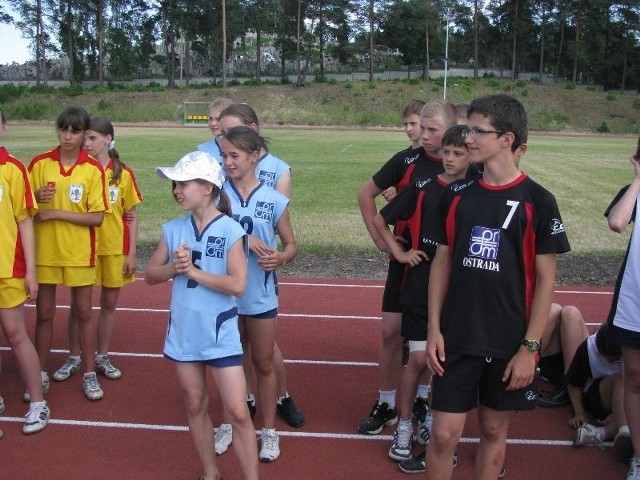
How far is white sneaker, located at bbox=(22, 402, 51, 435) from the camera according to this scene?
434 cm

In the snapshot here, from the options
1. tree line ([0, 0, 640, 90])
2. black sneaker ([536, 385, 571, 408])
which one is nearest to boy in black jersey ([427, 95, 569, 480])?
black sneaker ([536, 385, 571, 408])

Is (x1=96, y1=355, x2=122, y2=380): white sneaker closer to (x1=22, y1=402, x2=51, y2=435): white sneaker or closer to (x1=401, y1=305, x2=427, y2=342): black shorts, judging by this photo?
(x1=22, y1=402, x2=51, y2=435): white sneaker

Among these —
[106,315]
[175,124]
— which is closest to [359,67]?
[175,124]

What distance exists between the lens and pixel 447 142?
385cm

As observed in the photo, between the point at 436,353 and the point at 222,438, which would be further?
the point at 222,438

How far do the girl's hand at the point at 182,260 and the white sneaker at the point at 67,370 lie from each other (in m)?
2.44

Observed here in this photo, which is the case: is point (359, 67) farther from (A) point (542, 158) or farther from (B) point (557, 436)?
(B) point (557, 436)

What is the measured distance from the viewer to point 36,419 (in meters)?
4.38

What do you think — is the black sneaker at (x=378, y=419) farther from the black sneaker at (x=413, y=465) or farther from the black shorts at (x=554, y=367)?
the black shorts at (x=554, y=367)

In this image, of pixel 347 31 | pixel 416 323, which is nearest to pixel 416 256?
pixel 416 323

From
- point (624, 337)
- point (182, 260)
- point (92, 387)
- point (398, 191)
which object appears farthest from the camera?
point (92, 387)

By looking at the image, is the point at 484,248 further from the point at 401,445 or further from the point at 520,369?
the point at 401,445

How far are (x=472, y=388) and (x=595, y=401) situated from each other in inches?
75.5

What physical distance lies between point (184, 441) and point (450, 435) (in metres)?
1.93
